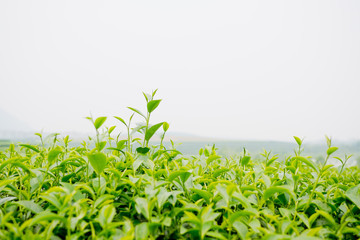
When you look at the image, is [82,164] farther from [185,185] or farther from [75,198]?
[185,185]

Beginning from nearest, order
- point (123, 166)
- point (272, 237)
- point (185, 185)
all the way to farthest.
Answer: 1. point (272, 237)
2. point (185, 185)
3. point (123, 166)

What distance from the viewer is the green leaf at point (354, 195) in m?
0.85

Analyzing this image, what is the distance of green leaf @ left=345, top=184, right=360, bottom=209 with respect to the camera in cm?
85

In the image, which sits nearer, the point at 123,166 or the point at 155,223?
the point at 155,223

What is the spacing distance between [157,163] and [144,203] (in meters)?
0.41

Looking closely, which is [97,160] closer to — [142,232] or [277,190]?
[142,232]

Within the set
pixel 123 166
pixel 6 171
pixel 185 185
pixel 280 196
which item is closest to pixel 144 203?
pixel 185 185

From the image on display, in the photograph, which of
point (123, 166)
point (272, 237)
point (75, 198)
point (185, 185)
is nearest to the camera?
point (272, 237)

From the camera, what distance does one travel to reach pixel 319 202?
0.89 m

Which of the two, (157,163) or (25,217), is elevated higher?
(157,163)

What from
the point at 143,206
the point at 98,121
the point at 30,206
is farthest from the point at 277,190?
the point at 30,206

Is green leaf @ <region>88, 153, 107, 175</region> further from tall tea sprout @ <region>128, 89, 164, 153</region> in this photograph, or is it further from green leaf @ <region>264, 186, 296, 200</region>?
green leaf @ <region>264, 186, 296, 200</region>

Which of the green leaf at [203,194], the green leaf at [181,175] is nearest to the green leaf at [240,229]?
the green leaf at [203,194]

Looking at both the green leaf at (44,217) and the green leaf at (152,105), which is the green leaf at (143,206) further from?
the green leaf at (152,105)
